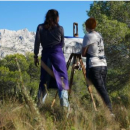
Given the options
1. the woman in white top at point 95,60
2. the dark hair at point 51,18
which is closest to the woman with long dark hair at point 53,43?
the dark hair at point 51,18

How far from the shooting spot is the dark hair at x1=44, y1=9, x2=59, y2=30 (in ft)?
13.0

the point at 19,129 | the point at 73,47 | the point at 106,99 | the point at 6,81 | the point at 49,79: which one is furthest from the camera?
the point at 6,81

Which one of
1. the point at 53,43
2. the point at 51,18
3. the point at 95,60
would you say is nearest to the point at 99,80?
the point at 95,60

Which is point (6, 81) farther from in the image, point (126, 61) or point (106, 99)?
point (106, 99)

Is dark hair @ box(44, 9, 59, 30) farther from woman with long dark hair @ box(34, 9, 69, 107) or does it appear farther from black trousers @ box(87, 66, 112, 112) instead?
black trousers @ box(87, 66, 112, 112)

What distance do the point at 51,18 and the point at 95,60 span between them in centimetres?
85

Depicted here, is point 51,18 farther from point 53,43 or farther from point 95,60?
point 95,60

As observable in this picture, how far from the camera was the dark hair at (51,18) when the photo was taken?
3977 mm

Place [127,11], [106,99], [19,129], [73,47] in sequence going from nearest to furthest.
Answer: [19,129] < [106,99] < [73,47] < [127,11]

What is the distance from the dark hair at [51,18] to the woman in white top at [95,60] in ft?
1.53

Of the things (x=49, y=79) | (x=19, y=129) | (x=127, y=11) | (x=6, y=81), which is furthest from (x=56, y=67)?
(x=6, y=81)

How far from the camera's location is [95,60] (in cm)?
395

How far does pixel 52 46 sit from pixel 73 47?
0.70 metres

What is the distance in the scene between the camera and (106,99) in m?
3.89
